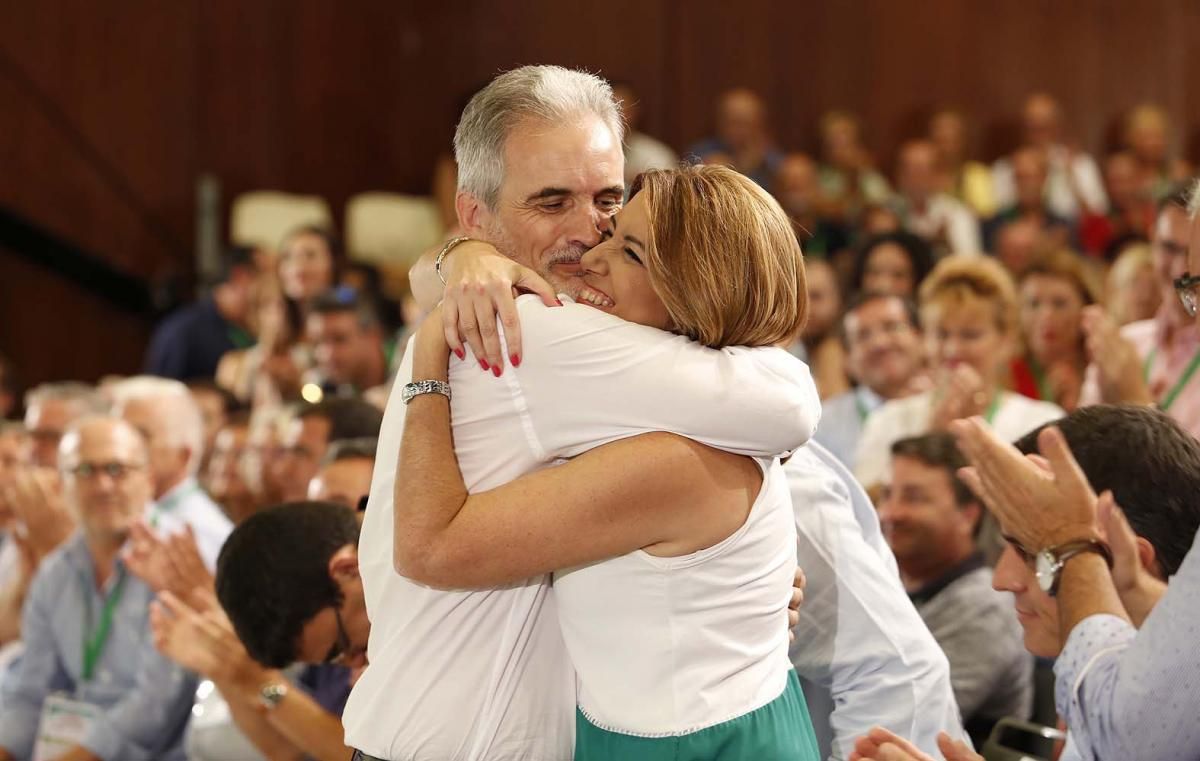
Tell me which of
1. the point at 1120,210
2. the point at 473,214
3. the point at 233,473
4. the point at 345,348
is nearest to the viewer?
the point at 473,214

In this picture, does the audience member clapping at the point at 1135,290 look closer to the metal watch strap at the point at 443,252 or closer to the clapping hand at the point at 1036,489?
the clapping hand at the point at 1036,489

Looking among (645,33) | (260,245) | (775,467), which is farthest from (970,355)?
(645,33)

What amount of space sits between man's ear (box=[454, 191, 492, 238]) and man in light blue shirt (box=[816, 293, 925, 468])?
2440 mm

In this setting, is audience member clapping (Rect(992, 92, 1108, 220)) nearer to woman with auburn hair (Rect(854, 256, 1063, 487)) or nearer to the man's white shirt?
woman with auburn hair (Rect(854, 256, 1063, 487))

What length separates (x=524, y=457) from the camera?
1.63m

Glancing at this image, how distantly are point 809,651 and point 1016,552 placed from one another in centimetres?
33

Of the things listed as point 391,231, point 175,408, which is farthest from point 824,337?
point 391,231

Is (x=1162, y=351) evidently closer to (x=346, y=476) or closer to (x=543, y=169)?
(x=346, y=476)

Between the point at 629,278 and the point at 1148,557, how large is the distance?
0.80 metres

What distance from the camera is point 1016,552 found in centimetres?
204

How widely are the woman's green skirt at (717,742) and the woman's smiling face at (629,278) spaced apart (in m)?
0.44

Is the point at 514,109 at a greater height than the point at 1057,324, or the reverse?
the point at 514,109

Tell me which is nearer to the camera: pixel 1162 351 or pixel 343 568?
pixel 343 568

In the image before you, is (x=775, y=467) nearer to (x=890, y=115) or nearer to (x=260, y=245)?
(x=260, y=245)
